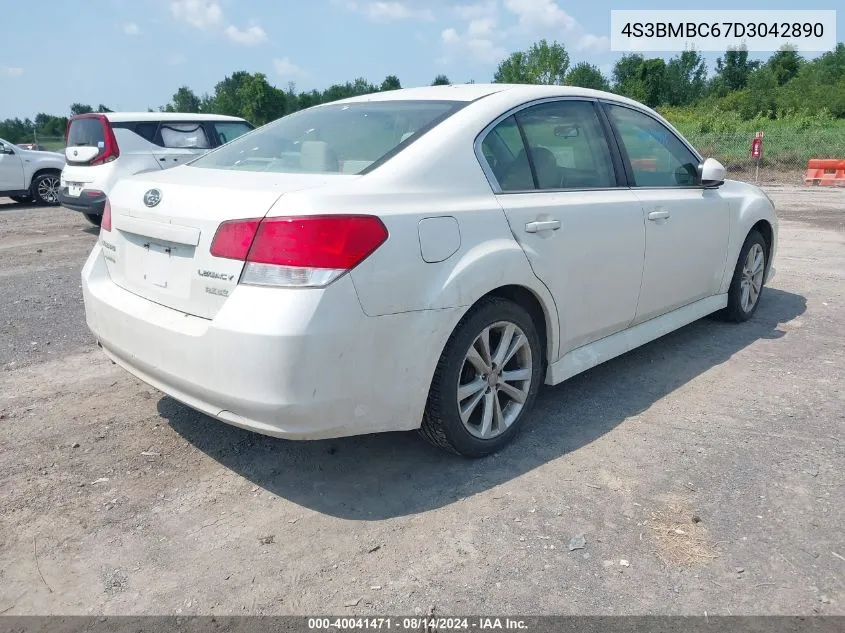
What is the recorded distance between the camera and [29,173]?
13.9m

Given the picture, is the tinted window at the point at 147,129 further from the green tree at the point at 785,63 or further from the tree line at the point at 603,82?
the green tree at the point at 785,63

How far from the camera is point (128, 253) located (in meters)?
3.20

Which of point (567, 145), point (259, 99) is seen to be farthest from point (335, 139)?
point (259, 99)

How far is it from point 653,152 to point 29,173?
13.4 metres

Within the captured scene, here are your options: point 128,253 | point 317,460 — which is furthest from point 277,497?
point 128,253

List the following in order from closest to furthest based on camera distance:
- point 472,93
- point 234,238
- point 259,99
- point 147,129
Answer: point 234,238, point 472,93, point 147,129, point 259,99

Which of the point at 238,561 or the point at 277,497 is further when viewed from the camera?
the point at 277,497

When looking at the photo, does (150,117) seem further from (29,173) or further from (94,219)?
(29,173)

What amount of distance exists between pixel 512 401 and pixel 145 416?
195 cm

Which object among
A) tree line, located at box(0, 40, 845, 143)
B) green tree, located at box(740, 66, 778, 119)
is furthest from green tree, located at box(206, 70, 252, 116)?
green tree, located at box(740, 66, 778, 119)

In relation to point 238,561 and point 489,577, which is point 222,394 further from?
point 489,577

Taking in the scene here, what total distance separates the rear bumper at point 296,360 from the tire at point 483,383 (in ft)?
0.41

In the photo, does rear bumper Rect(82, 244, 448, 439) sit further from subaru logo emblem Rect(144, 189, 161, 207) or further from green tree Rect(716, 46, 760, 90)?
green tree Rect(716, 46, 760, 90)

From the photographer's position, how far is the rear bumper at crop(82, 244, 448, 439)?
2508mm
